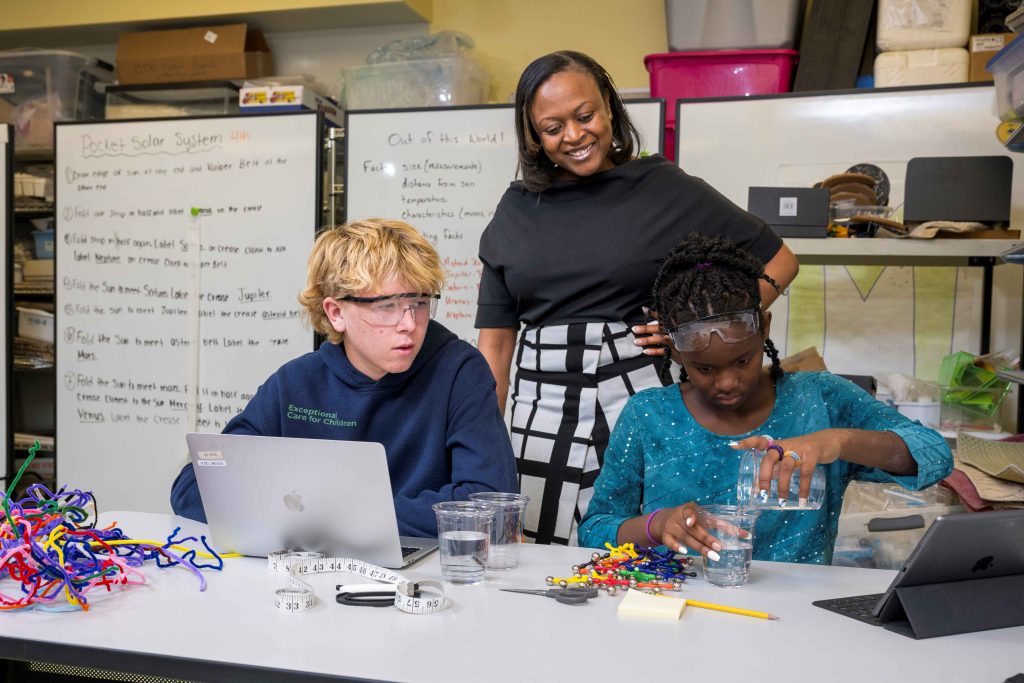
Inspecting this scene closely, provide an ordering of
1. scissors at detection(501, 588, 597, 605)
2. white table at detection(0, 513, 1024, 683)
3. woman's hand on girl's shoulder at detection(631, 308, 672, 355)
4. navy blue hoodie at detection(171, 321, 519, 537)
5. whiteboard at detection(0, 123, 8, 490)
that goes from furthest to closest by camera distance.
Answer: whiteboard at detection(0, 123, 8, 490) < woman's hand on girl's shoulder at detection(631, 308, 672, 355) < navy blue hoodie at detection(171, 321, 519, 537) < scissors at detection(501, 588, 597, 605) < white table at detection(0, 513, 1024, 683)

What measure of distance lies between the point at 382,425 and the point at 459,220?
1723mm

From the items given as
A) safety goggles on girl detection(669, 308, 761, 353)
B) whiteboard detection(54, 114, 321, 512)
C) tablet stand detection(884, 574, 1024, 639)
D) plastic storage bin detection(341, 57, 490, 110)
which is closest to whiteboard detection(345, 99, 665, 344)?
whiteboard detection(54, 114, 321, 512)

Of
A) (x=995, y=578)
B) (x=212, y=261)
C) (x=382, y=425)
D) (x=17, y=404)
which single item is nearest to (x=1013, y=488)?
(x=995, y=578)

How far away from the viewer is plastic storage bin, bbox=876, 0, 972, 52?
3084 mm

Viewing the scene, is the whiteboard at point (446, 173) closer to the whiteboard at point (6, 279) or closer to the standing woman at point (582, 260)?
the standing woman at point (582, 260)

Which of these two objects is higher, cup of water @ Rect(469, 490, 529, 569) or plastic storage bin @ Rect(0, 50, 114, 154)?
plastic storage bin @ Rect(0, 50, 114, 154)

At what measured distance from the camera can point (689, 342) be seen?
142 cm

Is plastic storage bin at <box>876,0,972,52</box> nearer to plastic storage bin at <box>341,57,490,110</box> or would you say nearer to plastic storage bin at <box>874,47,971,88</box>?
plastic storage bin at <box>874,47,971,88</box>

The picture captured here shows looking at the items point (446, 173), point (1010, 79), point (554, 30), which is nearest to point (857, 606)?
point (1010, 79)

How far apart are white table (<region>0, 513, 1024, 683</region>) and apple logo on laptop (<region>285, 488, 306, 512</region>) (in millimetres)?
103

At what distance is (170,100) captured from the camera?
3961 millimetres

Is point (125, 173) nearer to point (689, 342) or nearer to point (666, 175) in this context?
point (666, 175)

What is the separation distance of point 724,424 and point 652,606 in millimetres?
483

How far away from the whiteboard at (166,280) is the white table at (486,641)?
228cm
